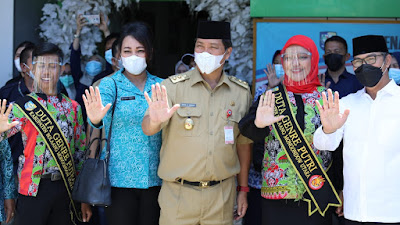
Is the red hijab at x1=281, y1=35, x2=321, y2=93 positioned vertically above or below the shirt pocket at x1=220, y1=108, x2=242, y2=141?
above

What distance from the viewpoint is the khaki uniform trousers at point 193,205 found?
325cm

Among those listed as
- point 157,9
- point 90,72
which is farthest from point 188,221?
point 157,9

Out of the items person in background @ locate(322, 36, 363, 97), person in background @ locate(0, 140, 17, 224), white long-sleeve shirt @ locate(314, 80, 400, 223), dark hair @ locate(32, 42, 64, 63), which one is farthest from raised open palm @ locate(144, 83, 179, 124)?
person in background @ locate(322, 36, 363, 97)

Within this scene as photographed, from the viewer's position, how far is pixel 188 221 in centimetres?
326

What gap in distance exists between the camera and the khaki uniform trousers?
3.25m

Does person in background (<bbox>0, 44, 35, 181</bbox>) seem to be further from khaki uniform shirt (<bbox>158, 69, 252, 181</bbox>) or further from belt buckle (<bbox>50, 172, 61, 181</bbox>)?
khaki uniform shirt (<bbox>158, 69, 252, 181</bbox>)

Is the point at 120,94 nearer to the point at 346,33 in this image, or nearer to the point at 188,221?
the point at 188,221

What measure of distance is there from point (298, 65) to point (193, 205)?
1161mm

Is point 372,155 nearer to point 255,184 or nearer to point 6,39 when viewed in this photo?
point 255,184

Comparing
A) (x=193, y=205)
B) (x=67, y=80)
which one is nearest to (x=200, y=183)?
(x=193, y=205)

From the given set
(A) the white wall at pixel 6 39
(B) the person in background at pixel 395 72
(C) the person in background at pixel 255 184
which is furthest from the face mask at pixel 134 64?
(A) the white wall at pixel 6 39

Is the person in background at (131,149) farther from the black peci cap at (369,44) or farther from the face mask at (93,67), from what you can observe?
the face mask at (93,67)

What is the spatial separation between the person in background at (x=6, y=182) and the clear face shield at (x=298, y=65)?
213 cm

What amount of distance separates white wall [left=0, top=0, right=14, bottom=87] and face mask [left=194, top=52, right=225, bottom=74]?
3.15m
